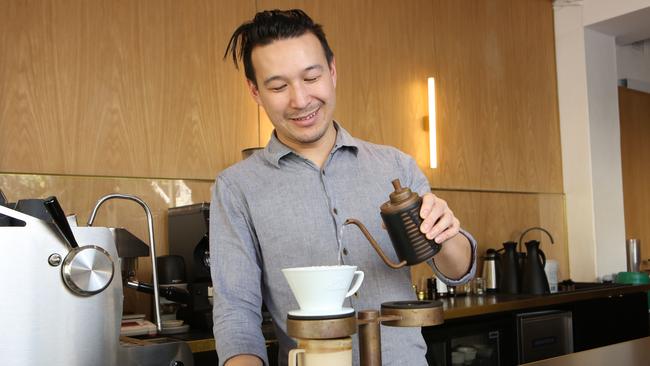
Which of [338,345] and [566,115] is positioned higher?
[566,115]

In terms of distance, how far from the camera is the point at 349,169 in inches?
64.3

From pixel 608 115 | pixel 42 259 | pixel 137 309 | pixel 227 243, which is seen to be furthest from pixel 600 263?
pixel 42 259

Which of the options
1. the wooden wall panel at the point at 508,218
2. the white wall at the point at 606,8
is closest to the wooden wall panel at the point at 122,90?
the wooden wall panel at the point at 508,218

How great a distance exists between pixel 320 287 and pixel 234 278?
55 centimetres

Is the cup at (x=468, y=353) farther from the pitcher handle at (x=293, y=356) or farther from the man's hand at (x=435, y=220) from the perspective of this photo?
the pitcher handle at (x=293, y=356)

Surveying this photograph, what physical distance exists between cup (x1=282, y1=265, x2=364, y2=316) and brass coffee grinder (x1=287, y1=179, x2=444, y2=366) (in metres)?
0.03

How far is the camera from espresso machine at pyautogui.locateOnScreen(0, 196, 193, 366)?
1317 millimetres

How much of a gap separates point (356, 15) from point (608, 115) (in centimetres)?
207

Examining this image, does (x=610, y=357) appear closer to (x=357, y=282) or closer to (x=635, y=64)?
(x=357, y=282)

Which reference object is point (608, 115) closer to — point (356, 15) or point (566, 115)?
point (566, 115)

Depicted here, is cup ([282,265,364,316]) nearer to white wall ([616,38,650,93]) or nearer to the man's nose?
the man's nose

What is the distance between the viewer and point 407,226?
1123 millimetres

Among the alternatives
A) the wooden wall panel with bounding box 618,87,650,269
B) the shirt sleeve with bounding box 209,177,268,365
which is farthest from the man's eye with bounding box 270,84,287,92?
the wooden wall panel with bounding box 618,87,650,269

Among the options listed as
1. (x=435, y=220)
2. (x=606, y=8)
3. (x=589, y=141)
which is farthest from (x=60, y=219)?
(x=606, y=8)
